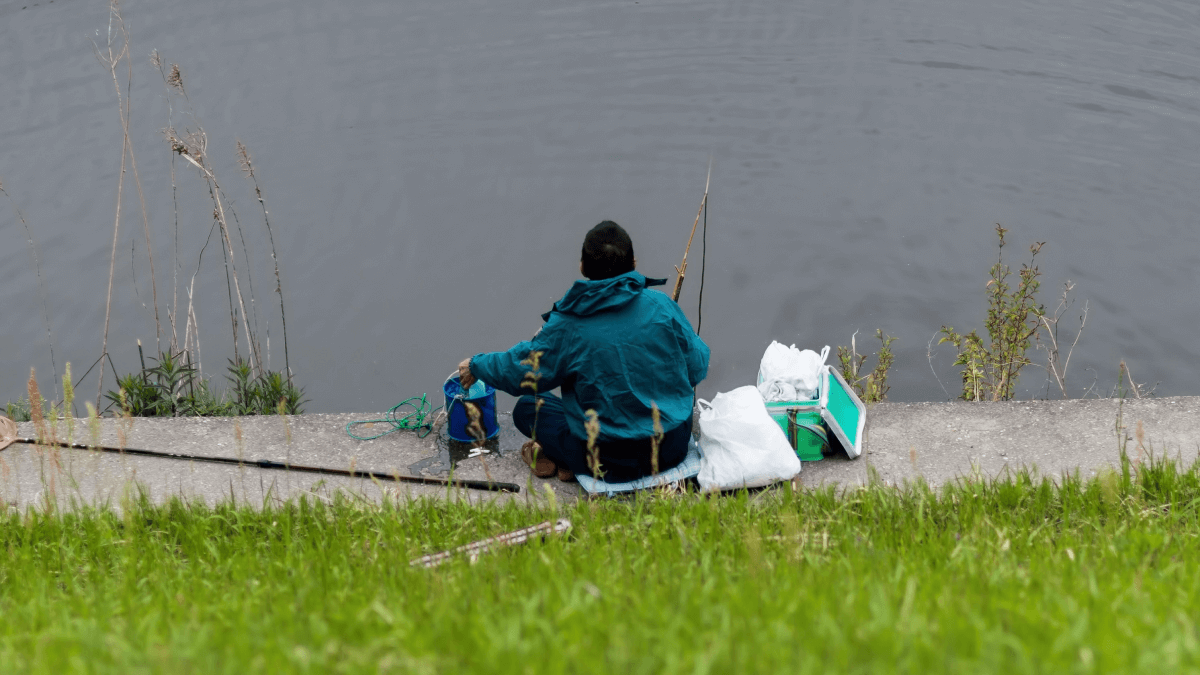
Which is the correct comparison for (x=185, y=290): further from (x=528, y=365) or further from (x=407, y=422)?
(x=528, y=365)

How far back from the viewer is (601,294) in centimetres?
455

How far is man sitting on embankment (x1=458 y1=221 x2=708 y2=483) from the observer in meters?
4.62

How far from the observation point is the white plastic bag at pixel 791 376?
5152 millimetres

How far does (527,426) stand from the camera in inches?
205

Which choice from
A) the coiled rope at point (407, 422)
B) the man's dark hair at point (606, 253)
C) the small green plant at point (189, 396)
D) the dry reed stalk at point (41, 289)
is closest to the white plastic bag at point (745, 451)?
the man's dark hair at point (606, 253)

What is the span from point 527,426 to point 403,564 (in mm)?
1931

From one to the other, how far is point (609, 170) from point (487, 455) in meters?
4.73

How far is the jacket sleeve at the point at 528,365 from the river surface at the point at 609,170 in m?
2.58

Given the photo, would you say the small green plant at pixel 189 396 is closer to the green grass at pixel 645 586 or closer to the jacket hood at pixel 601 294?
the green grass at pixel 645 586

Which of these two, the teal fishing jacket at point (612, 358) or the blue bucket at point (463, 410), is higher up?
the teal fishing jacket at point (612, 358)

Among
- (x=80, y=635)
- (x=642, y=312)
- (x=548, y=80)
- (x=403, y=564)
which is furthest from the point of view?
(x=548, y=80)

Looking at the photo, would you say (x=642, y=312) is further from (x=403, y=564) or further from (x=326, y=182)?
(x=326, y=182)

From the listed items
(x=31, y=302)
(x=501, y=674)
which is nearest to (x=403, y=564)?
(x=501, y=674)

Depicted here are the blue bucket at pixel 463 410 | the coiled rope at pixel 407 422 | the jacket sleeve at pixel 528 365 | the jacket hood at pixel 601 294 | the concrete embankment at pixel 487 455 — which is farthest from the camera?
the coiled rope at pixel 407 422
